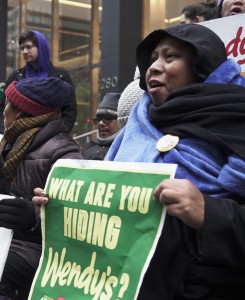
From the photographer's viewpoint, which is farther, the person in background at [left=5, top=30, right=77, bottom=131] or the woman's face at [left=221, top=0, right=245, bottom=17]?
the person in background at [left=5, top=30, right=77, bottom=131]

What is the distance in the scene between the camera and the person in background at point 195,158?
6.19ft

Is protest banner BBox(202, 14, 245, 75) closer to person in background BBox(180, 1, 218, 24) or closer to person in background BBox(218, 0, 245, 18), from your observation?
person in background BBox(218, 0, 245, 18)

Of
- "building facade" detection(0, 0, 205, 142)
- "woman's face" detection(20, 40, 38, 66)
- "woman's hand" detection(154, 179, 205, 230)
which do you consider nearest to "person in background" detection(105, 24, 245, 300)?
"woman's hand" detection(154, 179, 205, 230)

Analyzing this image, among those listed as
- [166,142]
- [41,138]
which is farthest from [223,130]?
[41,138]

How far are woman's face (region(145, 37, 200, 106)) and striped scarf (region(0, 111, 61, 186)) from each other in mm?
1435

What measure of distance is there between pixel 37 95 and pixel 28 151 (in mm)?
373

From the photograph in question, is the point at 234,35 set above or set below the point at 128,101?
above

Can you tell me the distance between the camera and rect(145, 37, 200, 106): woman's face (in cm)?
232

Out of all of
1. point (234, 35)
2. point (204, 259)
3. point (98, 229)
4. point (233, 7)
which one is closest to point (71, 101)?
point (233, 7)

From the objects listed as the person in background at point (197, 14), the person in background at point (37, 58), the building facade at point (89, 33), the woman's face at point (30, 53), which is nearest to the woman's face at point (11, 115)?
the person in background at point (197, 14)

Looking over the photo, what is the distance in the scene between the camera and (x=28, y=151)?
11.9 ft

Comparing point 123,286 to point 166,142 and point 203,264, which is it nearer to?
point 203,264

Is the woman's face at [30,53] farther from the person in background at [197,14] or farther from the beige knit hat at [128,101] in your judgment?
the beige knit hat at [128,101]

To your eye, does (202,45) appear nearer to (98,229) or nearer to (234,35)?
(98,229)
